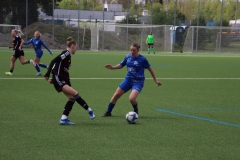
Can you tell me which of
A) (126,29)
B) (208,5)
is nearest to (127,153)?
(126,29)

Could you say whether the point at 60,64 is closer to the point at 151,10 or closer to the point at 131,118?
the point at 131,118

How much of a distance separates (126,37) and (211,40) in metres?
9.53

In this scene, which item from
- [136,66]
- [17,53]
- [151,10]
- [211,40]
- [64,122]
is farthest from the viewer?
[151,10]

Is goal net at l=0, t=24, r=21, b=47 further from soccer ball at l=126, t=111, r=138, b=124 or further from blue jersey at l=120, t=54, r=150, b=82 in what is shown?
soccer ball at l=126, t=111, r=138, b=124

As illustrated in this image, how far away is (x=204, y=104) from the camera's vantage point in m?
12.9

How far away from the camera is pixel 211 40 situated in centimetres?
5306

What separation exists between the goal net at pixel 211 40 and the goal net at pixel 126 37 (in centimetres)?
240

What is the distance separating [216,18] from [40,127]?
176 feet

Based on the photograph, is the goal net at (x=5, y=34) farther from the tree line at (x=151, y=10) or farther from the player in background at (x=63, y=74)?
the player in background at (x=63, y=74)

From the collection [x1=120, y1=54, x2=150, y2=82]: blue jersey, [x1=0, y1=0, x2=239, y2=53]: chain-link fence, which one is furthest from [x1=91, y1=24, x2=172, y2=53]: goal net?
[x1=120, y1=54, x2=150, y2=82]: blue jersey

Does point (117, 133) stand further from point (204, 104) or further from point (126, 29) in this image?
point (126, 29)

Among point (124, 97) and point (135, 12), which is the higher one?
point (135, 12)

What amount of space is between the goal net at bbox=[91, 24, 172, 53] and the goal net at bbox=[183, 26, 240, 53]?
2404 mm

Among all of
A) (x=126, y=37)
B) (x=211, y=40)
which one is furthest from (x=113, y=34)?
(x=211, y=40)
